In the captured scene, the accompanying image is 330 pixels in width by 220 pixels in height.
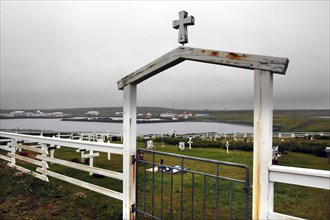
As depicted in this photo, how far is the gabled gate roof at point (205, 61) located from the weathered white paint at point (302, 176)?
94 cm

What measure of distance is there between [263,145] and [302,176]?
1.43ft

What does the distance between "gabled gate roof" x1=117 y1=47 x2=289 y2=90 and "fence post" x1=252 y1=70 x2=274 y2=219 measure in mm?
105

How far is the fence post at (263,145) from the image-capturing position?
2443mm

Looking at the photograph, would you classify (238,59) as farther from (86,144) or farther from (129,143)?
(86,144)

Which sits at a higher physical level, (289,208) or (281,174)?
(281,174)

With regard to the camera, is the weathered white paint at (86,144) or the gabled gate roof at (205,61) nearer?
the gabled gate roof at (205,61)

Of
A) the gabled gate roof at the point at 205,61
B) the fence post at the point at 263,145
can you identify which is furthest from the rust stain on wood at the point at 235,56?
the fence post at the point at 263,145

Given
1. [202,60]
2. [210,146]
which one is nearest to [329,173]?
[202,60]

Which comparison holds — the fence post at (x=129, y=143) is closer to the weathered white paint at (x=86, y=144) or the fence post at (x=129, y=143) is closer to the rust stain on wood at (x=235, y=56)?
the weathered white paint at (x=86, y=144)

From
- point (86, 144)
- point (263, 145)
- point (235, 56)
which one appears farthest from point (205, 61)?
point (86, 144)

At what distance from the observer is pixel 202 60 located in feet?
9.94

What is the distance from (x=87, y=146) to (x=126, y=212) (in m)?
1.60

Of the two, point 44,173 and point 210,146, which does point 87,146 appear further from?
point 210,146

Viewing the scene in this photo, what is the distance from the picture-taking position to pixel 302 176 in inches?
87.7
